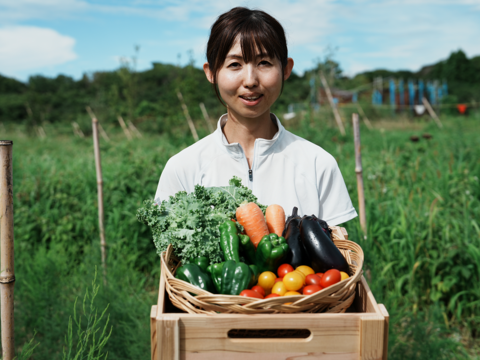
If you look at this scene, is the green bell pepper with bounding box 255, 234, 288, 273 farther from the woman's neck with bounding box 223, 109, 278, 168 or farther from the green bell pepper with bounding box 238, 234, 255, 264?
the woman's neck with bounding box 223, 109, 278, 168

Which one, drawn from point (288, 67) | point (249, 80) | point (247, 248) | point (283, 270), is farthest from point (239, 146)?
point (283, 270)

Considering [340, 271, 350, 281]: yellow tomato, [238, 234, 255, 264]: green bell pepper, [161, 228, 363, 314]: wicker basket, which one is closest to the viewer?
[161, 228, 363, 314]: wicker basket

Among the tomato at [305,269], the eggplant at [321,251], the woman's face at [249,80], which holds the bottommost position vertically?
the tomato at [305,269]

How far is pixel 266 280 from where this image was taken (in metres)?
1.62

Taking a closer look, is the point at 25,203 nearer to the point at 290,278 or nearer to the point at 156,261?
the point at 156,261

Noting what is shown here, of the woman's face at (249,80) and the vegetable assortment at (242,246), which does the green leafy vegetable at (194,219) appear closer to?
the vegetable assortment at (242,246)

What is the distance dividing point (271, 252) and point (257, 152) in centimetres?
74

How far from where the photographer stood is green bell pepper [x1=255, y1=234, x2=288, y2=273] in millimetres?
1616

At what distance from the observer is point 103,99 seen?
83.1 feet

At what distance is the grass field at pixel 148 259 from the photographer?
10.3 feet

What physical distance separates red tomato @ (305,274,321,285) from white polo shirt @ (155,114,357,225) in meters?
0.64

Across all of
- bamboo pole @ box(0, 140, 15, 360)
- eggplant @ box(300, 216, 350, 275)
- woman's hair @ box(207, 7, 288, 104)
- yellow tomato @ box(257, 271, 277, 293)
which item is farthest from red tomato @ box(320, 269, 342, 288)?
bamboo pole @ box(0, 140, 15, 360)

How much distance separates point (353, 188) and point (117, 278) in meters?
2.91

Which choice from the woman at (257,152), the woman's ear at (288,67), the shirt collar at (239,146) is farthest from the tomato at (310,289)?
the woman's ear at (288,67)
